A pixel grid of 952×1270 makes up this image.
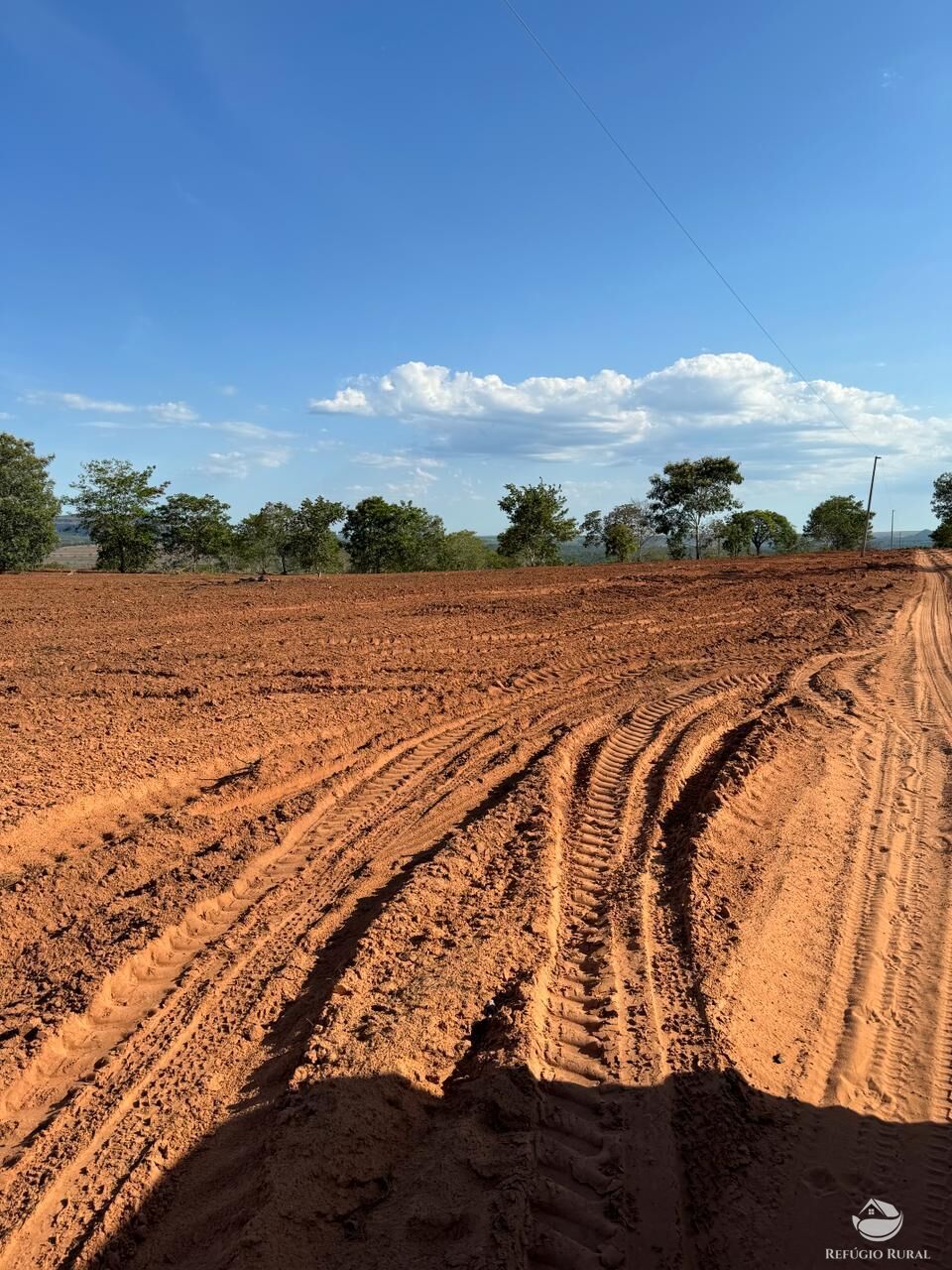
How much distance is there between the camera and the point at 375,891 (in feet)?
13.2

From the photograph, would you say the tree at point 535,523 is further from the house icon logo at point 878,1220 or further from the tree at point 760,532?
the house icon logo at point 878,1220

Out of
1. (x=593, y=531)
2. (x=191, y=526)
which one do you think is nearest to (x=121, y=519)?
(x=191, y=526)

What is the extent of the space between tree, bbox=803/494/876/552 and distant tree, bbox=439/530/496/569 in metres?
25.9

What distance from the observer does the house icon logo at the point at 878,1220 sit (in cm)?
221

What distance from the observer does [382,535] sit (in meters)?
38.3

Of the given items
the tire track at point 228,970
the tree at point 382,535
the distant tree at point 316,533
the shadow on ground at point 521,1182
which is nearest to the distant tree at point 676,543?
the tree at point 382,535

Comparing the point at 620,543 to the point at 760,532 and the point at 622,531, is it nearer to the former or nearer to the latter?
the point at 622,531

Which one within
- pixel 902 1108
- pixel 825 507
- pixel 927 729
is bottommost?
pixel 902 1108

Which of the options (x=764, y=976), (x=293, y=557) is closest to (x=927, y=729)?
(x=764, y=976)

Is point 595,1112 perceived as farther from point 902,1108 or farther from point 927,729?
point 927,729

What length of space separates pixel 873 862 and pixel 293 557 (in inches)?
1471

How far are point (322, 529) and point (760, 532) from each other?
31.1 m

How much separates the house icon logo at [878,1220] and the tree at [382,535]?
122ft

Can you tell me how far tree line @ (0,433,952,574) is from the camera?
32.1 meters
